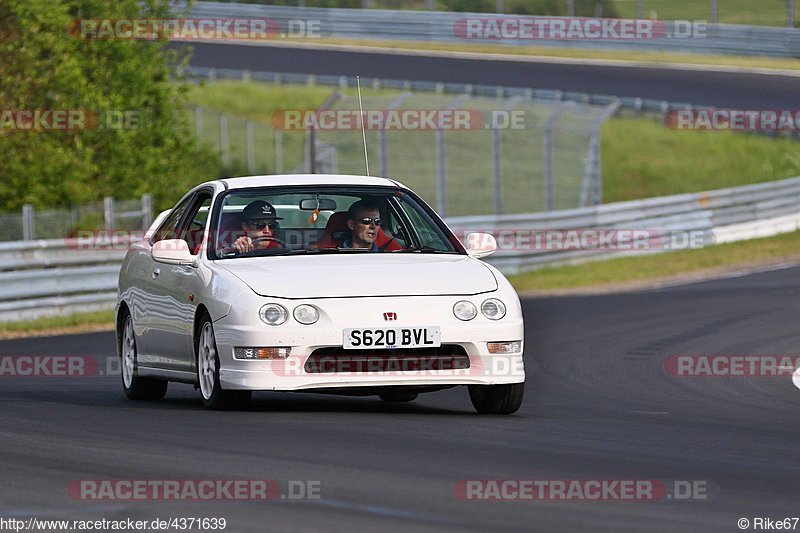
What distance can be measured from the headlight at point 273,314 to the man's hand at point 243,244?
0.96 meters

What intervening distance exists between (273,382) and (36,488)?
2721 millimetres

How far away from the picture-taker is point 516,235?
86.9ft

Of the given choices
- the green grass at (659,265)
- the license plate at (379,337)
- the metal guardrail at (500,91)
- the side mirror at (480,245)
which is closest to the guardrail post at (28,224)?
the green grass at (659,265)

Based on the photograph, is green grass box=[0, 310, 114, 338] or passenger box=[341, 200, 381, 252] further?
green grass box=[0, 310, 114, 338]

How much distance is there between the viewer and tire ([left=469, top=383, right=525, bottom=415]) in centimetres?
972

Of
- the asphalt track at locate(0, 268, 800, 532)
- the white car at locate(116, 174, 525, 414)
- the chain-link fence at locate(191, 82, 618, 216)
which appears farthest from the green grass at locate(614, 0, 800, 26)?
the white car at locate(116, 174, 525, 414)

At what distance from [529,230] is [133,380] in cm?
1575

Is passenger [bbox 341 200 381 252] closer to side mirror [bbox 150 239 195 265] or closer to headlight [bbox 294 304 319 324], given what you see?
side mirror [bbox 150 239 195 265]

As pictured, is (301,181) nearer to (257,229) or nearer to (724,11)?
(257,229)

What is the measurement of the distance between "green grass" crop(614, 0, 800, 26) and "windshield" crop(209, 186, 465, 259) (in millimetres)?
33785

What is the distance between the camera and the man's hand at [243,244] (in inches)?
404

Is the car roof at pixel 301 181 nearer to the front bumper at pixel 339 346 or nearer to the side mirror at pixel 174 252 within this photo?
the side mirror at pixel 174 252

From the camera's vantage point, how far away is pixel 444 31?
161 ft

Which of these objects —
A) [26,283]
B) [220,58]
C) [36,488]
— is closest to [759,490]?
[36,488]
